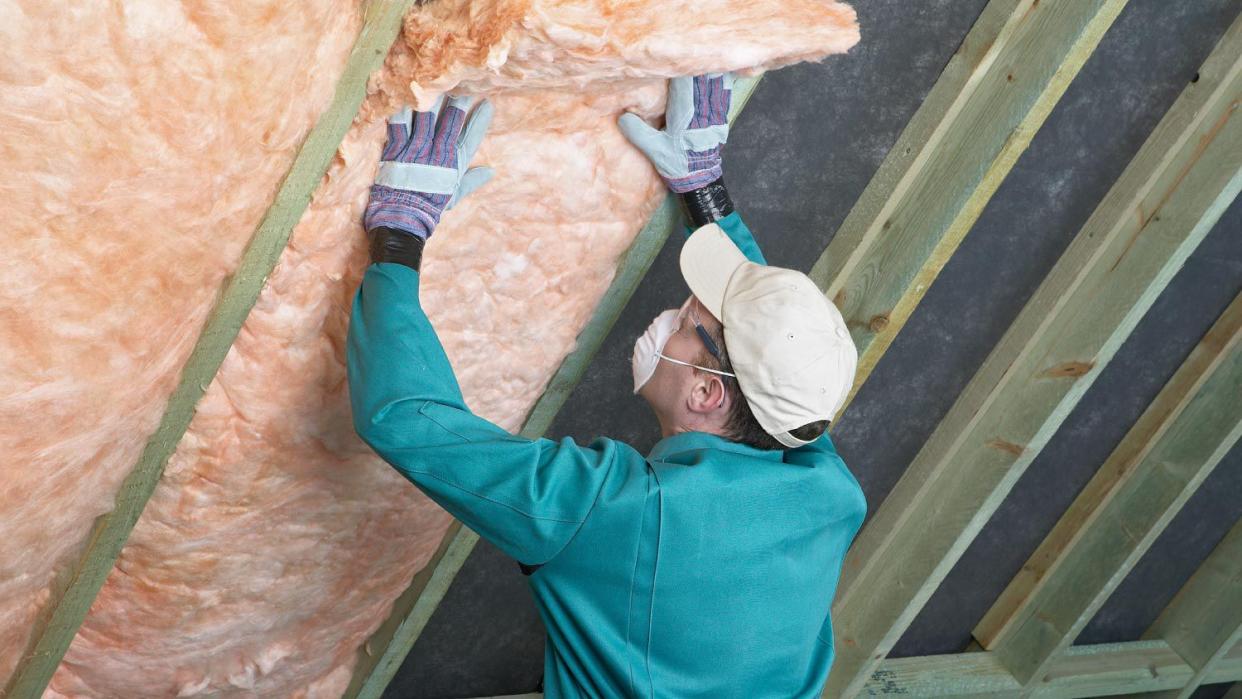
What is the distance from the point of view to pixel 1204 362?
9.81 feet

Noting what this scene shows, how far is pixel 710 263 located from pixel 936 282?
108cm

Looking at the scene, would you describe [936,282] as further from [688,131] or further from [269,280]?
[269,280]

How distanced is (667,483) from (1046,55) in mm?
991

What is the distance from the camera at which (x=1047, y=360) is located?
8.18ft

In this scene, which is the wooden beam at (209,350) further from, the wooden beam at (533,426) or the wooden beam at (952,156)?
the wooden beam at (952,156)

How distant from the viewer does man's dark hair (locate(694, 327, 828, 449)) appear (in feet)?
5.81

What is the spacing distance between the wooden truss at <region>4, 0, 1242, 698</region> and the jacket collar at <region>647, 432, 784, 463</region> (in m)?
0.34

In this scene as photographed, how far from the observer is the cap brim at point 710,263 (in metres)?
1.82

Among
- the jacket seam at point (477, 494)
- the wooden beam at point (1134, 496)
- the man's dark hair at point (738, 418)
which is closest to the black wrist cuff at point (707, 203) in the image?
the man's dark hair at point (738, 418)

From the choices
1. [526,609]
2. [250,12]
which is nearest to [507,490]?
[250,12]

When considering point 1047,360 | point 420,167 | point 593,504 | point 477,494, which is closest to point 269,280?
point 420,167

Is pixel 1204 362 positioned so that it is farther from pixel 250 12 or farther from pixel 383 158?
pixel 250 12

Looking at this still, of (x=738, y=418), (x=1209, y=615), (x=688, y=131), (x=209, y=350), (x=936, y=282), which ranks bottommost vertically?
(x=1209, y=615)

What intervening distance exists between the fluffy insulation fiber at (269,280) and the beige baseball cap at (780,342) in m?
0.21
